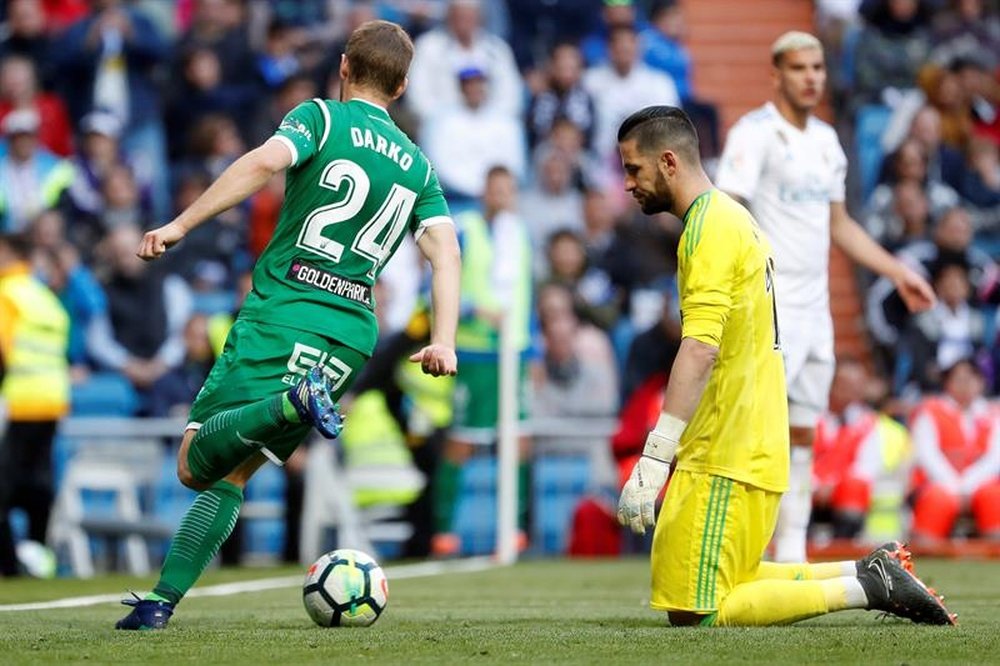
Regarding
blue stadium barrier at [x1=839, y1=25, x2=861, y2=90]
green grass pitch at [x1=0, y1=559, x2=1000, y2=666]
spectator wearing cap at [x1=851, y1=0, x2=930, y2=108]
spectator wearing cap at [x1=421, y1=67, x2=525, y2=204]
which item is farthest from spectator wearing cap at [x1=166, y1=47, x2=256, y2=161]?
green grass pitch at [x1=0, y1=559, x2=1000, y2=666]

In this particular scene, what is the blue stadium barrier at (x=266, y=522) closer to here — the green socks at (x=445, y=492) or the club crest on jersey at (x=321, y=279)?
the green socks at (x=445, y=492)

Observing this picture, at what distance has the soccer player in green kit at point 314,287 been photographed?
6.97 meters

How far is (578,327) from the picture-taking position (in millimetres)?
15859

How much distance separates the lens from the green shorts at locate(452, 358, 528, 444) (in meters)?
14.5

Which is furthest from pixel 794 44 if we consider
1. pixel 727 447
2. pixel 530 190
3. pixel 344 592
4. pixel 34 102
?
pixel 34 102

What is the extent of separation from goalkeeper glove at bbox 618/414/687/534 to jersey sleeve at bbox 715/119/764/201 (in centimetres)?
297

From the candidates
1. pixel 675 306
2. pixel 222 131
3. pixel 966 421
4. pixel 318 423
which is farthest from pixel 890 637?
pixel 222 131

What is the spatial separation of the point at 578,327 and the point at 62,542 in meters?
4.43

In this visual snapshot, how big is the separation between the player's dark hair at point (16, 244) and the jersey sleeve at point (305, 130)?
6.84 metres

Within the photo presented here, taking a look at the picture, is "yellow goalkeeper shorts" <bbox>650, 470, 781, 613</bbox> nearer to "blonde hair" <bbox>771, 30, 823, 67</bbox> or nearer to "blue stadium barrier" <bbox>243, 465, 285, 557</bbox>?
"blonde hair" <bbox>771, 30, 823, 67</bbox>

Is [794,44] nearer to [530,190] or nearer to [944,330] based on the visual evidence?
[944,330]

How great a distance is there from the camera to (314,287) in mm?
7109

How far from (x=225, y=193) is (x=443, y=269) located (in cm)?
100

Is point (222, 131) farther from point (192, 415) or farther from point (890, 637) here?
point (890, 637)
